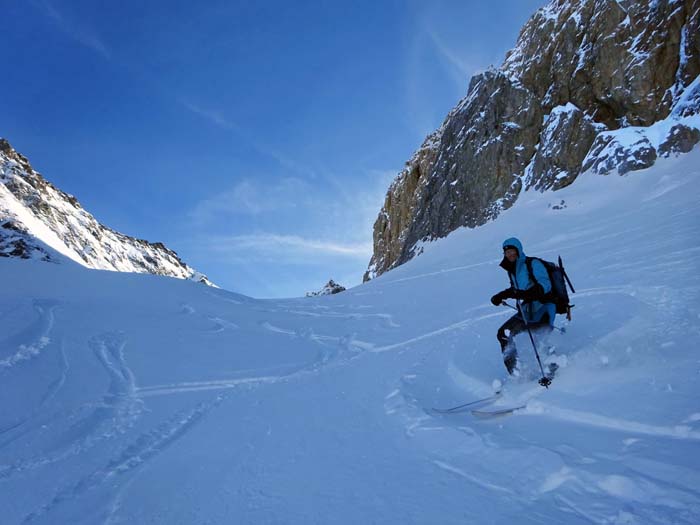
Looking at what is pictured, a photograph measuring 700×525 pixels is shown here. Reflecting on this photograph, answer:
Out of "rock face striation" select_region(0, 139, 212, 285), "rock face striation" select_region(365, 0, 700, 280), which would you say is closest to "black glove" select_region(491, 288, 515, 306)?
"rock face striation" select_region(365, 0, 700, 280)

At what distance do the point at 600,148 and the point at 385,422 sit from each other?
32.0 metres

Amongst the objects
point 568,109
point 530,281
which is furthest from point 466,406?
point 568,109

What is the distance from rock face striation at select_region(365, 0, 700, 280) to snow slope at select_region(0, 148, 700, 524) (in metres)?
21.2

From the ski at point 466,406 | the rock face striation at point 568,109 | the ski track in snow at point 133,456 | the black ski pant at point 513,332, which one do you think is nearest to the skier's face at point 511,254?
the black ski pant at point 513,332

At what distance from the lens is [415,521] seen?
2.54 metres

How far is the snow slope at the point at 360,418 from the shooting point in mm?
2758

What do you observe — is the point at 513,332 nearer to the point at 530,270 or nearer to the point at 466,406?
the point at 530,270

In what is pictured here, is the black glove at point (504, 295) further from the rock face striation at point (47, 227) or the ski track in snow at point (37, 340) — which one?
the rock face striation at point (47, 227)

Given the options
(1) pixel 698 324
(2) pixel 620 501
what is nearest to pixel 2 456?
(2) pixel 620 501

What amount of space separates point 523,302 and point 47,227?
169m

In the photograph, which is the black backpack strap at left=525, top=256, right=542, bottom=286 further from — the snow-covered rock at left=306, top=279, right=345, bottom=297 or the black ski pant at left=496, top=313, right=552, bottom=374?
the snow-covered rock at left=306, top=279, right=345, bottom=297

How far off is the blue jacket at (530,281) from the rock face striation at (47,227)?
131m

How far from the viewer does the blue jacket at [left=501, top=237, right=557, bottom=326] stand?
Answer: 5277mm

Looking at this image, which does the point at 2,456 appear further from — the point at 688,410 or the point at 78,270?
the point at 78,270
